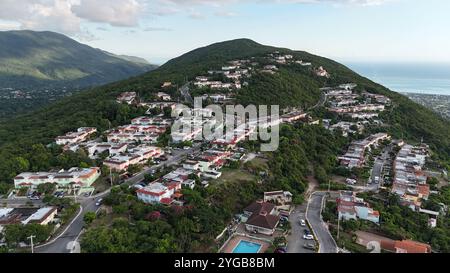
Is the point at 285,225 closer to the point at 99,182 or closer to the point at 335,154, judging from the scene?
the point at 99,182

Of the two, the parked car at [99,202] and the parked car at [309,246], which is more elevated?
the parked car at [99,202]

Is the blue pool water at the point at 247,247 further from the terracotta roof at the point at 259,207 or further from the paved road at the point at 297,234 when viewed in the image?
the terracotta roof at the point at 259,207

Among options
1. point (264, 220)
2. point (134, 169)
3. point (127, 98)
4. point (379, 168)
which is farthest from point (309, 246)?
point (127, 98)

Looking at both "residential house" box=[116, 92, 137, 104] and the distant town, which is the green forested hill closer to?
"residential house" box=[116, 92, 137, 104]

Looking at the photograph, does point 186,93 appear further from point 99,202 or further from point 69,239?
point 69,239

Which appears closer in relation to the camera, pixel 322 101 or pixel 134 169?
pixel 134 169
